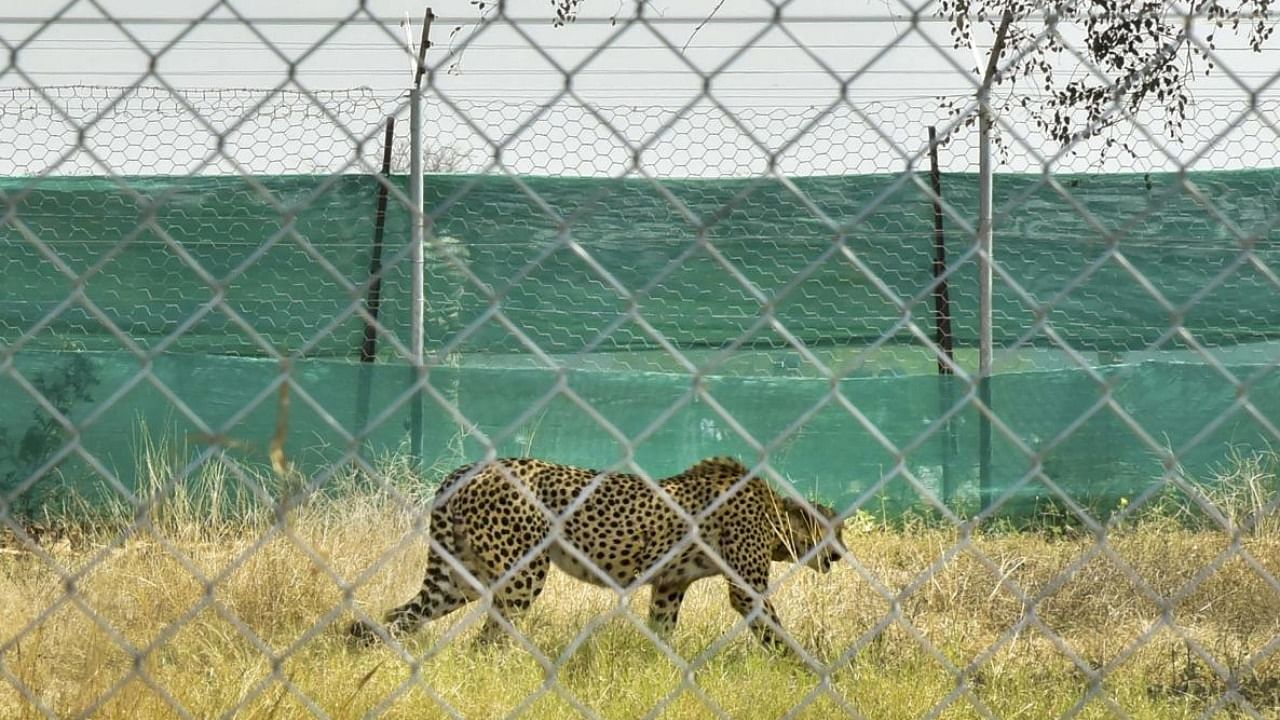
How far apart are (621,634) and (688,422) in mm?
3242

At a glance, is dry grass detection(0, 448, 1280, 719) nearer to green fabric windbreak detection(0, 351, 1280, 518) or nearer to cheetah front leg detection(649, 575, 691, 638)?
cheetah front leg detection(649, 575, 691, 638)

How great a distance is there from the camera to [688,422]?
25.4 feet

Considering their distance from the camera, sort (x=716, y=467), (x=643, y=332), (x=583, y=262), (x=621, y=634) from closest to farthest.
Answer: (x=621, y=634)
(x=716, y=467)
(x=583, y=262)
(x=643, y=332)

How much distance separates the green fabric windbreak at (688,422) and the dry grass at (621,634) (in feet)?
1.90

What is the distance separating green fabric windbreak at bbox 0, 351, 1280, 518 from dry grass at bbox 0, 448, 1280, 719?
1.90 feet

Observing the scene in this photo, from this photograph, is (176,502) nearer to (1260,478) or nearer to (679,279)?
(679,279)

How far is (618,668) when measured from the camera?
4172 millimetres

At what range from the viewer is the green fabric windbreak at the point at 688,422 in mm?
7461

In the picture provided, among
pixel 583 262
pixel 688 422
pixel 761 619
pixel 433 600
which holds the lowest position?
pixel 688 422

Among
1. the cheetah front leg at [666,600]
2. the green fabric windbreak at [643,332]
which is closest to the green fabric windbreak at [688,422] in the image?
the green fabric windbreak at [643,332]

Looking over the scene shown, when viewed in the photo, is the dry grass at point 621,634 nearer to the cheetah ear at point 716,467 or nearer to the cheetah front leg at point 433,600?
the cheetah front leg at point 433,600

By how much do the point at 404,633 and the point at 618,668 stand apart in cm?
123

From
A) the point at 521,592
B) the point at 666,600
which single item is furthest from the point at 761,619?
the point at 521,592

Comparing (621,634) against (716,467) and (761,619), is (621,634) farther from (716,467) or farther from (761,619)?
(716,467)
